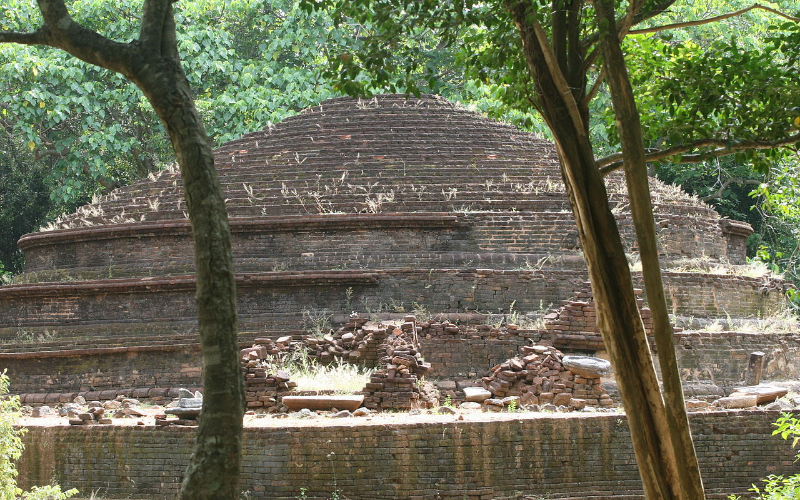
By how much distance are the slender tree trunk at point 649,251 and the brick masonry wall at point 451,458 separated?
2677 millimetres

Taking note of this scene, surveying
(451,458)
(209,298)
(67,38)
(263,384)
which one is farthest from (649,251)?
(263,384)

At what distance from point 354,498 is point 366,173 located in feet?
25.4

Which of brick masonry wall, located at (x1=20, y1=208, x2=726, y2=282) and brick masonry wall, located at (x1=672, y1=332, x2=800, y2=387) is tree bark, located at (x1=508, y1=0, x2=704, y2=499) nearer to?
brick masonry wall, located at (x1=672, y1=332, x2=800, y2=387)

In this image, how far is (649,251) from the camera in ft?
17.7

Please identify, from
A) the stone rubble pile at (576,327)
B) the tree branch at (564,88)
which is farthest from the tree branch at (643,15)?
the stone rubble pile at (576,327)

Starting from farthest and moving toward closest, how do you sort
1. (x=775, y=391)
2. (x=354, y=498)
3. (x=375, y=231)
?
(x=375, y=231)
(x=775, y=391)
(x=354, y=498)

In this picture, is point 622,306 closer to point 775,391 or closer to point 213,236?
point 213,236

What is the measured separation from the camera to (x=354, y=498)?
7793 millimetres

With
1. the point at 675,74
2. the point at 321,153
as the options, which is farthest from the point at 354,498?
the point at 321,153

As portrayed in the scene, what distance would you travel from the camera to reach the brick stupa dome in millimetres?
12070

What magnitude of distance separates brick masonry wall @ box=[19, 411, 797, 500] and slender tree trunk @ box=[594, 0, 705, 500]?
2.68m

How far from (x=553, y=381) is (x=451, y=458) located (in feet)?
6.98

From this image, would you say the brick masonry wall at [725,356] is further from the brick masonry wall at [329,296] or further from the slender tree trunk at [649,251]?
the slender tree trunk at [649,251]

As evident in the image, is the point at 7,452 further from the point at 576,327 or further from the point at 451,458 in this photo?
the point at 576,327
